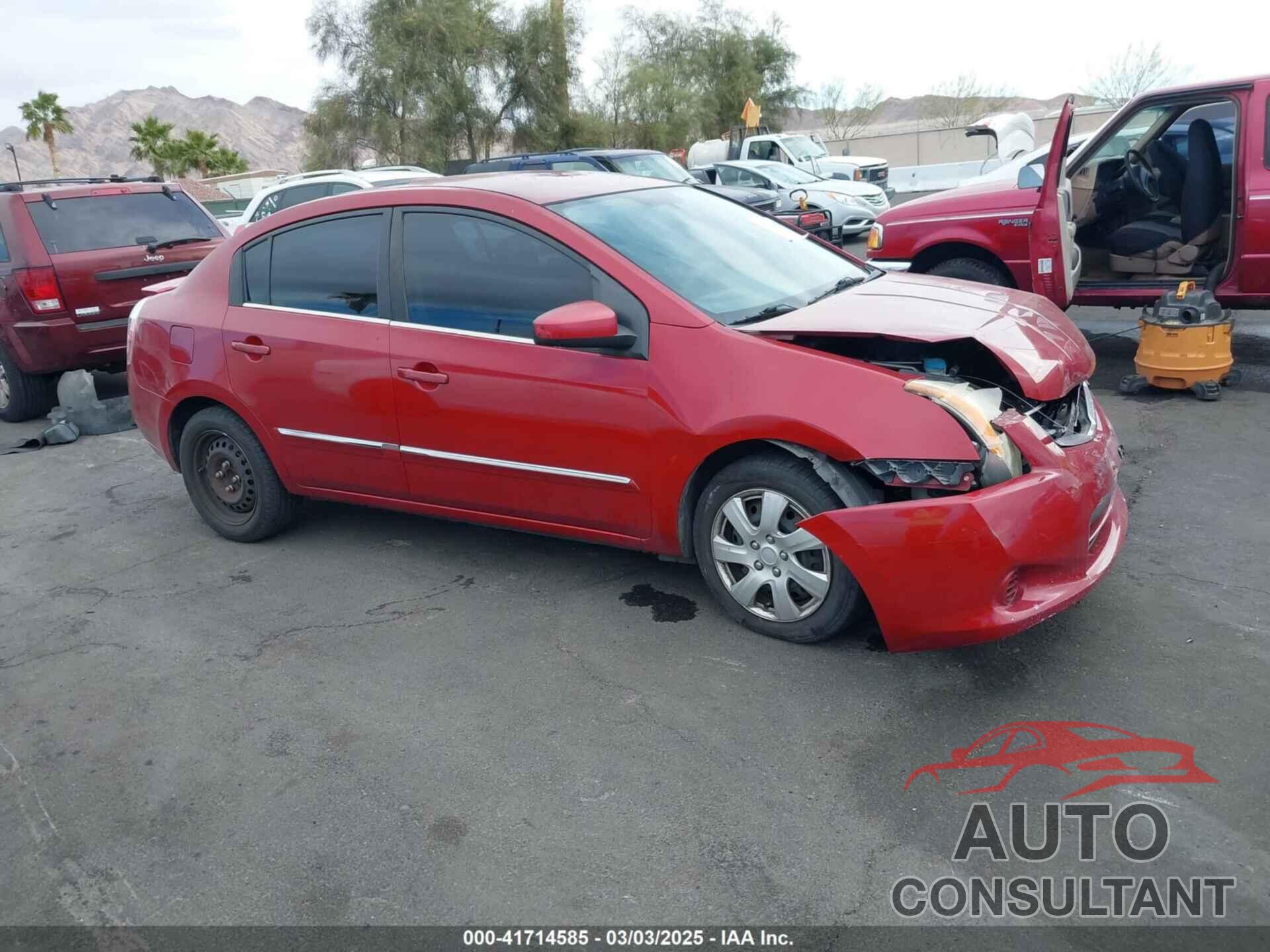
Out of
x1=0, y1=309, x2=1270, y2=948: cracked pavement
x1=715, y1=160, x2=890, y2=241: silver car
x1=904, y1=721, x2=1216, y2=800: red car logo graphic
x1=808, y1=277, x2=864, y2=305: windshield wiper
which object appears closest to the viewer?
x1=0, y1=309, x2=1270, y2=948: cracked pavement

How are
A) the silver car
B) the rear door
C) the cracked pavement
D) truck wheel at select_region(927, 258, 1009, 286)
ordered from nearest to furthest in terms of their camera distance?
1. the cracked pavement
2. truck wheel at select_region(927, 258, 1009, 286)
3. the rear door
4. the silver car

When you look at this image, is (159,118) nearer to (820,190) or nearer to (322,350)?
(820,190)

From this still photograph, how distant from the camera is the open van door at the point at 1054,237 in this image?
22.7 feet

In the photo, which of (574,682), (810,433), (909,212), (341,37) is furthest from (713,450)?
(341,37)

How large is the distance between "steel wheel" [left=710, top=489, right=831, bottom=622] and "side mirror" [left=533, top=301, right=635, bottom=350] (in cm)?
73

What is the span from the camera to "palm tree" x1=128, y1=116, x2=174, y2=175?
51.4 metres

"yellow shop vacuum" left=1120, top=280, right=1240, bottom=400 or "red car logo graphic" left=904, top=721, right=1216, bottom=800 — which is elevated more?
"yellow shop vacuum" left=1120, top=280, right=1240, bottom=400

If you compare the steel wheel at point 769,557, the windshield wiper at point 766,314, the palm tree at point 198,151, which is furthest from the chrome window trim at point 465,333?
the palm tree at point 198,151

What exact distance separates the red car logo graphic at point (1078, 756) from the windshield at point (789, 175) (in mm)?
16069

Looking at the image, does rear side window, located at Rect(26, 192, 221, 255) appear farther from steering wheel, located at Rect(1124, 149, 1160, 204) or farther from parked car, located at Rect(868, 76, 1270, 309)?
steering wheel, located at Rect(1124, 149, 1160, 204)

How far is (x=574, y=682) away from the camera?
12.5 ft

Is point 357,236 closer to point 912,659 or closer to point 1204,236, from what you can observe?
point 912,659

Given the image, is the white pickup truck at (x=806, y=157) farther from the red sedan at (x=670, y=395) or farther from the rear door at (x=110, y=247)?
the red sedan at (x=670, y=395)

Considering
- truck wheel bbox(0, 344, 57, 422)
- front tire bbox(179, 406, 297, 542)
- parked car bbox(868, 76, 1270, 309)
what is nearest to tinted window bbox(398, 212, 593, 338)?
front tire bbox(179, 406, 297, 542)
